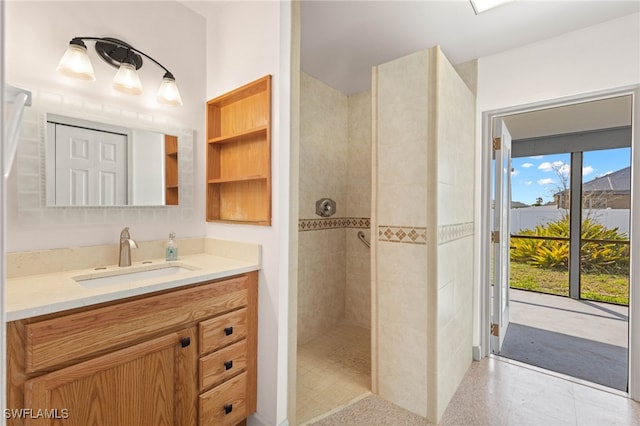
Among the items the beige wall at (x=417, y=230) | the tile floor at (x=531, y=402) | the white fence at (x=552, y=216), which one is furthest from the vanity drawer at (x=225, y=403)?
the white fence at (x=552, y=216)

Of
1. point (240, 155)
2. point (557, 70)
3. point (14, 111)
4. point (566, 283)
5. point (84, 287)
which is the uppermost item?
point (557, 70)

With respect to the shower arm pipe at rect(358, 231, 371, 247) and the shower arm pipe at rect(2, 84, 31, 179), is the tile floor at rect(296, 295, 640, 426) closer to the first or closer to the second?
the shower arm pipe at rect(358, 231, 371, 247)

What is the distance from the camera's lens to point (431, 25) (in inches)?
79.7

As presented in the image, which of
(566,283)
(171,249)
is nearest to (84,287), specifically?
(171,249)

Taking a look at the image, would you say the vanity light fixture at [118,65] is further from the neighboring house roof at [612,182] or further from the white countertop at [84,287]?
the neighboring house roof at [612,182]

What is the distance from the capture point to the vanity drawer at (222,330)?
4.66ft

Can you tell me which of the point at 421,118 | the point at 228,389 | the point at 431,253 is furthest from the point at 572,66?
the point at 228,389

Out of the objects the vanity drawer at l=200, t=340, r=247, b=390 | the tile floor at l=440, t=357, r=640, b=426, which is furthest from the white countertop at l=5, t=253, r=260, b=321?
the tile floor at l=440, t=357, r=640, b=426

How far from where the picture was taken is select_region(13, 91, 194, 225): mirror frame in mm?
1377

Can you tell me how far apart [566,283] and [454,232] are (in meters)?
3.99

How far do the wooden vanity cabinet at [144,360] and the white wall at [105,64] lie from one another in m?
0.62

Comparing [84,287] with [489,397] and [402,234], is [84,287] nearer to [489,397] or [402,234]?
[402,234]

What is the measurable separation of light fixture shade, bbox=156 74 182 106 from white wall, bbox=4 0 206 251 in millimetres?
54

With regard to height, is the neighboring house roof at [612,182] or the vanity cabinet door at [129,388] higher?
the neighboring house roof at [612,182]
